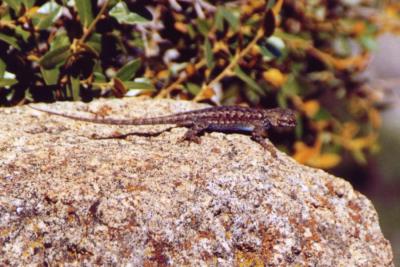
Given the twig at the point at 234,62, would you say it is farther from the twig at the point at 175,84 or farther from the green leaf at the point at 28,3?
the green leaf at the point at 28,3

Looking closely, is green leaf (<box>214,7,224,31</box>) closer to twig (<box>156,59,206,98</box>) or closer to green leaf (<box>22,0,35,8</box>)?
twig (<box>156,59,206,98</box>)

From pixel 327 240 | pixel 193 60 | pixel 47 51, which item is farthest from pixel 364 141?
pixel 47 51

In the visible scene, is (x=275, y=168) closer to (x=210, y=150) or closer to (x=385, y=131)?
(x=210, y=150)

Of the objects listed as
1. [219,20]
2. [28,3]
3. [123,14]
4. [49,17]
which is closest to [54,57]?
[49,17]

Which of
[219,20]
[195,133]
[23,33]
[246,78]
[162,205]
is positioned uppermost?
[23,33]

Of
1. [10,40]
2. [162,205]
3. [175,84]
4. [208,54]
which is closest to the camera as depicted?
[162,205]

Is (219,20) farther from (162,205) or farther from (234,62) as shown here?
(162,205)
